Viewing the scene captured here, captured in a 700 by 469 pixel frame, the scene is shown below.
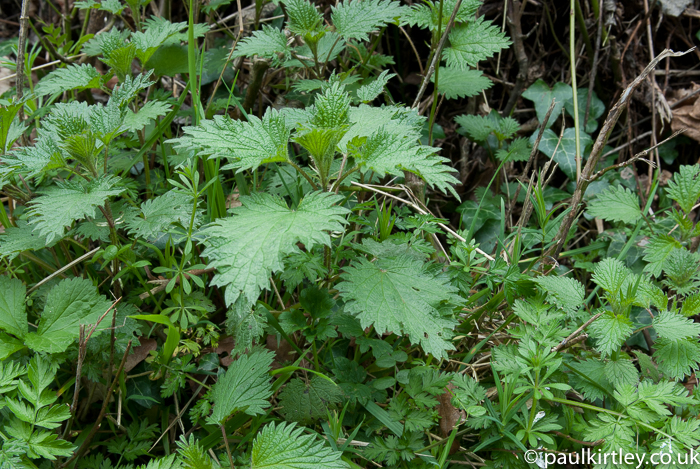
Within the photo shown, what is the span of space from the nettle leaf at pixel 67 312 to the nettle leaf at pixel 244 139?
0.63 metres

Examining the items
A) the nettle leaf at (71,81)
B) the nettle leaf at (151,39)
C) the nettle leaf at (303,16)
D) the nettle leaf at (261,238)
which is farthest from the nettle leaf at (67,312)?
the nettle leaf at (303,16)

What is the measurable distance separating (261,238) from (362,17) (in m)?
1.35

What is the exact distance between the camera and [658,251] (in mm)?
2025

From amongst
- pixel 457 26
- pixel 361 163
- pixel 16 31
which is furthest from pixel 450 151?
pixel 16 31

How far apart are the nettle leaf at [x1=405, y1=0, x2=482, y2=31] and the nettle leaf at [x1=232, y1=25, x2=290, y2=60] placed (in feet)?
1.86

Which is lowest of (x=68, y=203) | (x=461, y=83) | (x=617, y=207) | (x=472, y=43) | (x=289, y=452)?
(x=289, y=452)

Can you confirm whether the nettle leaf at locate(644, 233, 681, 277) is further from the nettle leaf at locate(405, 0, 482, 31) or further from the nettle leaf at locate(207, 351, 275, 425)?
the nettle leaf at locate(207, 351, 275, 425)

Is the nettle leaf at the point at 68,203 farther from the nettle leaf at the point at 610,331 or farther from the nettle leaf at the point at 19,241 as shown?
the nettle leaf at the point at 610,331

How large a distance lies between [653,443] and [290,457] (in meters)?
1.08

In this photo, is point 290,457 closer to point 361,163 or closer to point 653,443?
point 361,163

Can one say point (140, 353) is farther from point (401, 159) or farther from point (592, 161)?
point (592, 161)

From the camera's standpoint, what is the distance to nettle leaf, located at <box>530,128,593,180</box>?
2.76 meters

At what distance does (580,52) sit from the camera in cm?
292

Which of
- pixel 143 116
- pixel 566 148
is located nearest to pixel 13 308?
pixel 143 116
